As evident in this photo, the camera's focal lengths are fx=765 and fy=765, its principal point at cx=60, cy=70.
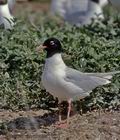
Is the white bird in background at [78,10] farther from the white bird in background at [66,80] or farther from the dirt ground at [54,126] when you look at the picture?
the white bird in background at [66,80]

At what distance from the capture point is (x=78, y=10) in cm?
1488

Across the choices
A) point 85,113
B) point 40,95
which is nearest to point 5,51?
point 40,95

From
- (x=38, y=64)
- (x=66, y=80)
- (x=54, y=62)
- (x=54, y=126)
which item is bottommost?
(x=54, y=126)

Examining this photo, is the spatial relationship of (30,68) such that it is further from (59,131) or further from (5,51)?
(59,131)

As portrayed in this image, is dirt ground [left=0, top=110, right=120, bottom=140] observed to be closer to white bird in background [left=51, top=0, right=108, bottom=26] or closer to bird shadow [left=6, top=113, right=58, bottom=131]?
bird shadow [left=6, top=113, right=58, bottom=131]

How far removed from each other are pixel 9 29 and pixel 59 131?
9.46ft

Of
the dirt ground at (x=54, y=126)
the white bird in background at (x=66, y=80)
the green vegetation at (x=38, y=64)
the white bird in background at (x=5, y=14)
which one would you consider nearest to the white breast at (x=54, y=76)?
the white bird in background at (x=66, y=80)

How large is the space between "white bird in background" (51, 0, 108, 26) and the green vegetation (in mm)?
2040

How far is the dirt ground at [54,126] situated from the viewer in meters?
6.60

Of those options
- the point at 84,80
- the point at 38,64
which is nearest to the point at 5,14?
the point at 38,64

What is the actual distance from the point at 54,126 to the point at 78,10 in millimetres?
8110

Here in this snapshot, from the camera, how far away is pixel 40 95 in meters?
7.69

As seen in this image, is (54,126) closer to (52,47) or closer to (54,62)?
(54,62)

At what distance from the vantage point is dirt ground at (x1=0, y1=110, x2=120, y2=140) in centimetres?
660
